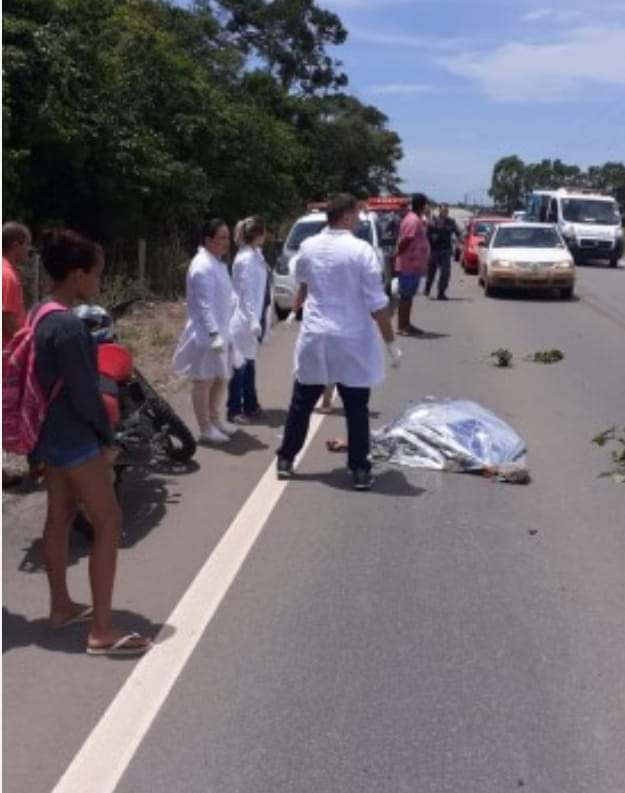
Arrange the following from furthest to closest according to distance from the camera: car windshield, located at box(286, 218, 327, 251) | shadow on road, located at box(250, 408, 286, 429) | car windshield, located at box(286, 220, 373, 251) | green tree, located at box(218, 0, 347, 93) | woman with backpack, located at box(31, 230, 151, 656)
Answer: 1. green tree, located at box(218, 0, 347, 93)
2. car windshield, located at box(286, 218, 327, 251)
3. car windshield, located at box(286, 220, 373, 251)
4. shadow on road, located at box(250, 408, 286, 429)
5. woman with backpack, located at box(31, 230, 151, 656)

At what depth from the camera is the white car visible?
63.5 feet

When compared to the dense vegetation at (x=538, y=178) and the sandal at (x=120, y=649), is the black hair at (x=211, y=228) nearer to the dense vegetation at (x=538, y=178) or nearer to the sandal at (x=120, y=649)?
the sandal at (x=120, y=649)

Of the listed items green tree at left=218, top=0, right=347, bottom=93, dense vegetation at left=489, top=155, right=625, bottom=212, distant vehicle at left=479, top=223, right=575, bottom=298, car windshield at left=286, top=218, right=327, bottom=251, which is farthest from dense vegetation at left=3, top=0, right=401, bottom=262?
dense vegetation at left=489, top=155, right=625, bottom=212

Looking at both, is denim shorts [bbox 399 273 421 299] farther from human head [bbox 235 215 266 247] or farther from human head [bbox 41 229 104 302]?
human head [bbox 41 229 104 302]

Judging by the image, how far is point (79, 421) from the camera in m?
4.91

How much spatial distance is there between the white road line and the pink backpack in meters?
1.01

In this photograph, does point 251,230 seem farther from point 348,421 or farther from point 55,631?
point 55,631

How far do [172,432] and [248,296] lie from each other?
2.37 m

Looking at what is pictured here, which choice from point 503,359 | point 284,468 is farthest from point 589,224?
point 284,468

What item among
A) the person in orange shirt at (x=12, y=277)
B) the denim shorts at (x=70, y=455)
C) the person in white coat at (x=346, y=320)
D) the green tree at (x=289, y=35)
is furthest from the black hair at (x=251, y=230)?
the green tree at (x=289, y=35)

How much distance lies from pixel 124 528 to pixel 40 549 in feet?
1.87

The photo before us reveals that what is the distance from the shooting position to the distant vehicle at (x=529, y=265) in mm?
23516

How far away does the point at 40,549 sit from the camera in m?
6.43

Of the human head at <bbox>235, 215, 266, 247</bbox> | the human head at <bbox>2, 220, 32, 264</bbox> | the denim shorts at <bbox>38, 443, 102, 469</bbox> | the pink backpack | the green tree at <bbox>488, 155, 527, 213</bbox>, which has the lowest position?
the green tree at <bbox>488, 155, 527, 213</bbox>
